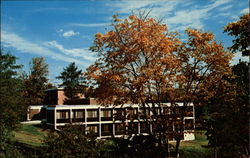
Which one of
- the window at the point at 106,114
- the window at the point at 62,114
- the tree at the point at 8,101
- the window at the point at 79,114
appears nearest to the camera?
the tree at the point at 8,101

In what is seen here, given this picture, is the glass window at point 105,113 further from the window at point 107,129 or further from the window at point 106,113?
the window at point 107,129

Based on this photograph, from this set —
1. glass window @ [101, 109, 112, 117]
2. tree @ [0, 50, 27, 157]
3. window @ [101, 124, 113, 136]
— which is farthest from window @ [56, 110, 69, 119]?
tree @ [0, 50, 27, 157]

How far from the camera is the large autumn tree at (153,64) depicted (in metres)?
21.1

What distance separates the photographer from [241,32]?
81.9 ft

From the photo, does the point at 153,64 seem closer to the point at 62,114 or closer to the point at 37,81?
the point at 62,114

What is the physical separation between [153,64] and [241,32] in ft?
33.6

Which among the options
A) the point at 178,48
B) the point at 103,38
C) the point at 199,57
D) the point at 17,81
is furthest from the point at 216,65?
the point at 17,81

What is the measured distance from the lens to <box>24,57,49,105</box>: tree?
70.2 m

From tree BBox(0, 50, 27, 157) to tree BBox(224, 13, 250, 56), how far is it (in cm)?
2068

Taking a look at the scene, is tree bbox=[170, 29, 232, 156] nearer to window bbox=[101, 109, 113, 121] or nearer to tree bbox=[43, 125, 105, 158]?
tree bbox=[43, 125, 105, 158]

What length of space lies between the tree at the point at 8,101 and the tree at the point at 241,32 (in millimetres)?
Result: 20683

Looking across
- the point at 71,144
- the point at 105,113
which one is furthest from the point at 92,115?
the point at 71,144

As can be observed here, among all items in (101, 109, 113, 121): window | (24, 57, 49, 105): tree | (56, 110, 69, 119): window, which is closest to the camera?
(56, 110, 69, 119): window

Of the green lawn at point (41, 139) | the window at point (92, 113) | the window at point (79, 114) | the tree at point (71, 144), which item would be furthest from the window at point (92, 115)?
the tree at point (71, 144)
